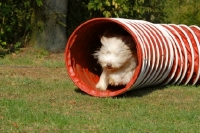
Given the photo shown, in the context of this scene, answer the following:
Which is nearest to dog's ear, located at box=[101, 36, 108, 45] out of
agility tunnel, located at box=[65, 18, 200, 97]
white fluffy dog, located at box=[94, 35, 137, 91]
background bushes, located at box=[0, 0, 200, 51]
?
white fluffy dog, located at box=[94, 35, 137, 91]

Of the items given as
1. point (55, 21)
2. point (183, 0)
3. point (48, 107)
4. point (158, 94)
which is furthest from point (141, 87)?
point (183, 0)

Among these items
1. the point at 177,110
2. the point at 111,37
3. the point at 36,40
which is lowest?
the point at 36,40

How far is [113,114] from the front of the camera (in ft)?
18.4

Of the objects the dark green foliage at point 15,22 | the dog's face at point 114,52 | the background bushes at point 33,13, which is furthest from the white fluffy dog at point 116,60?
the dark green foliage at point 15,22

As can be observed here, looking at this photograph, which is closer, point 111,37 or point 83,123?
point 83,123

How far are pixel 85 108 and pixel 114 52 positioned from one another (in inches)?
48.8

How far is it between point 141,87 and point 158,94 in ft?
1.14

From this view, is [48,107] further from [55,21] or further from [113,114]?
[55,21]

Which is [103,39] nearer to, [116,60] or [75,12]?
[116,60]

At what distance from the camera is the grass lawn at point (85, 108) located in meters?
4.98

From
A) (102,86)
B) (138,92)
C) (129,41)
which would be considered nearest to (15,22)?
(102,86)

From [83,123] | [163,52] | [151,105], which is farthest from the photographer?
[163,52]

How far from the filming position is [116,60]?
6.78m

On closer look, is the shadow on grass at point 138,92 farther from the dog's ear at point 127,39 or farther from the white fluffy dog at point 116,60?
the dog's ear at point 127,39
